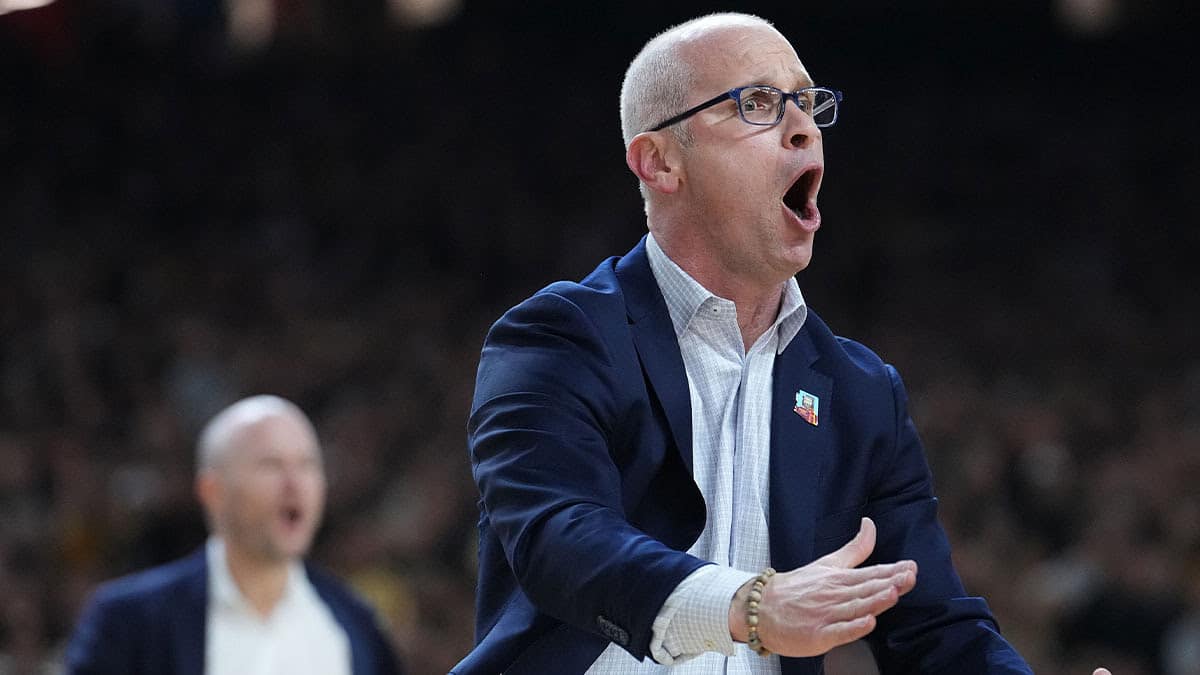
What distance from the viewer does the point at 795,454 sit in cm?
235

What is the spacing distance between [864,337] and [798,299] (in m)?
7.52

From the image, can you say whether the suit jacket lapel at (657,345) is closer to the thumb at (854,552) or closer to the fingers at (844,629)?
the thumb at (854,552)

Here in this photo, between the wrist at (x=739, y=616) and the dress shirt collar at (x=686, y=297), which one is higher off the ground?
the dress shirt collar at (x=686, y=297)

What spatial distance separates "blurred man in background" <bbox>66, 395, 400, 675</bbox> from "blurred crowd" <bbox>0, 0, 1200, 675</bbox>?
2.07m

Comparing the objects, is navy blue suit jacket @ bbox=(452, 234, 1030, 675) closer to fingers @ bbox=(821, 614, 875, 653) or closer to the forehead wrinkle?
fingers @ bbox=(821, 614, 875, 653)

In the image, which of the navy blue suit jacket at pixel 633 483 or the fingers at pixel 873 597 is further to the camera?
the navy blue suit jacket at pixel 633 483

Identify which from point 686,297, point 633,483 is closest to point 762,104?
point 686,297

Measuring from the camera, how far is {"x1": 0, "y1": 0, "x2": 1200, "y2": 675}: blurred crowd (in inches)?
297

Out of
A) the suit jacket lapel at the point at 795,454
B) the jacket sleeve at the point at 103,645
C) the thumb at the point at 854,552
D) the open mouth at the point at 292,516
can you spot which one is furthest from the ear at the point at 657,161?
the open mouth at the point at 292,516

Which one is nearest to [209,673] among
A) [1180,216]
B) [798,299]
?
[798,299]

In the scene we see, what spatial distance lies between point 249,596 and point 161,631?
45cm

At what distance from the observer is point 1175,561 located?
23.8 feet

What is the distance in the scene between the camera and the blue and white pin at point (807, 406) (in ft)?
7.85

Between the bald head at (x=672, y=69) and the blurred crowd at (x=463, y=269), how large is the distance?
168 inches
